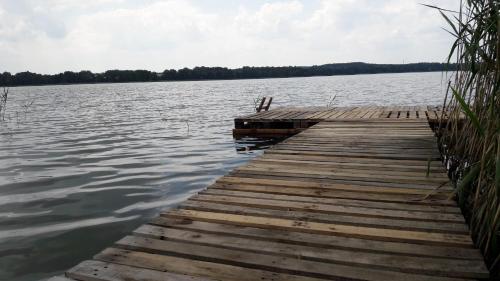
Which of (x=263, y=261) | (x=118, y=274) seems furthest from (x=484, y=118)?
(x=118, y=274)

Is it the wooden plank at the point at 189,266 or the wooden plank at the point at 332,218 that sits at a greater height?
the wooden plank at the point at 332,218

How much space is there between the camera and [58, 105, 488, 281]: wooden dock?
98.2 inches

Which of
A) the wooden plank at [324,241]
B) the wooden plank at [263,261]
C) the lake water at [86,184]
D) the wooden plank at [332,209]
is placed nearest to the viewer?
the wooden plank at [263,261]

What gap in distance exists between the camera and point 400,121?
987 centimetres

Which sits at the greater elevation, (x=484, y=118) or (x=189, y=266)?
(x=484, y=118)

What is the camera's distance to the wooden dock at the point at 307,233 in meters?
2.49

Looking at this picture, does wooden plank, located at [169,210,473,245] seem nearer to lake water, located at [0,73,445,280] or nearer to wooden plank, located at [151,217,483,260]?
wooden plank, located at [151,217,483,260]

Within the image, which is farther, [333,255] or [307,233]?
[307,233]

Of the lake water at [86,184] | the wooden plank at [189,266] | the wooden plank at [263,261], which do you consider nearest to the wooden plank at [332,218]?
the wooden plank at [263,261]

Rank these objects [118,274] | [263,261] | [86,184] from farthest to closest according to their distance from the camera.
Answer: [86,184]
[263,261]
[118,274]

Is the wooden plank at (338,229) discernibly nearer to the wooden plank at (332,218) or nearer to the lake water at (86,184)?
the wooden plank at (332,218)

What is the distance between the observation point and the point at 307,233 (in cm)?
307

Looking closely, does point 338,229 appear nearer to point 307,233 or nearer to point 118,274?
point 307,233

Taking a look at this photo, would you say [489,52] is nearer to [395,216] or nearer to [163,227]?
[395,216]
